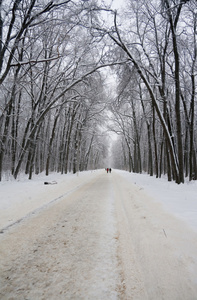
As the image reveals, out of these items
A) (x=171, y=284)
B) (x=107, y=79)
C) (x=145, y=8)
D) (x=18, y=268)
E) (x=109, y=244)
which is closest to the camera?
(x=171, y=284)

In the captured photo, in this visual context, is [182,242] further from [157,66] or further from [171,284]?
[157,66]

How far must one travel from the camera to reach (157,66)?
1255cm

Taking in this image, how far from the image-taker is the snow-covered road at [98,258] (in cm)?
149

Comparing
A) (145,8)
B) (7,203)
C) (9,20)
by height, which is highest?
(145,8)

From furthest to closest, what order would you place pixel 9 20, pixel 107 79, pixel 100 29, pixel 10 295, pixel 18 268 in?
1. pixel 107 79
2. pixel 100 29
3. pixel 9 20
4. pixel 18 268
5. pixel 10 295

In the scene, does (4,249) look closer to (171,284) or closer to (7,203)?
(171,284)

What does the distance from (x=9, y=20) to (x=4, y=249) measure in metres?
8.83

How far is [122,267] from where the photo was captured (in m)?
1.83

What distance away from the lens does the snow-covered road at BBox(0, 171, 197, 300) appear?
1488 millimetres

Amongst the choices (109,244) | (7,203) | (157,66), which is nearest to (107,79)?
(157,66)

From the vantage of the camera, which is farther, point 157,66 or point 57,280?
point 157,66

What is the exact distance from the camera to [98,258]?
2.01 metres

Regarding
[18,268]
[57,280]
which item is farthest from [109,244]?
[18,268]

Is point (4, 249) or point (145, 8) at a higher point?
point (145, 8)
